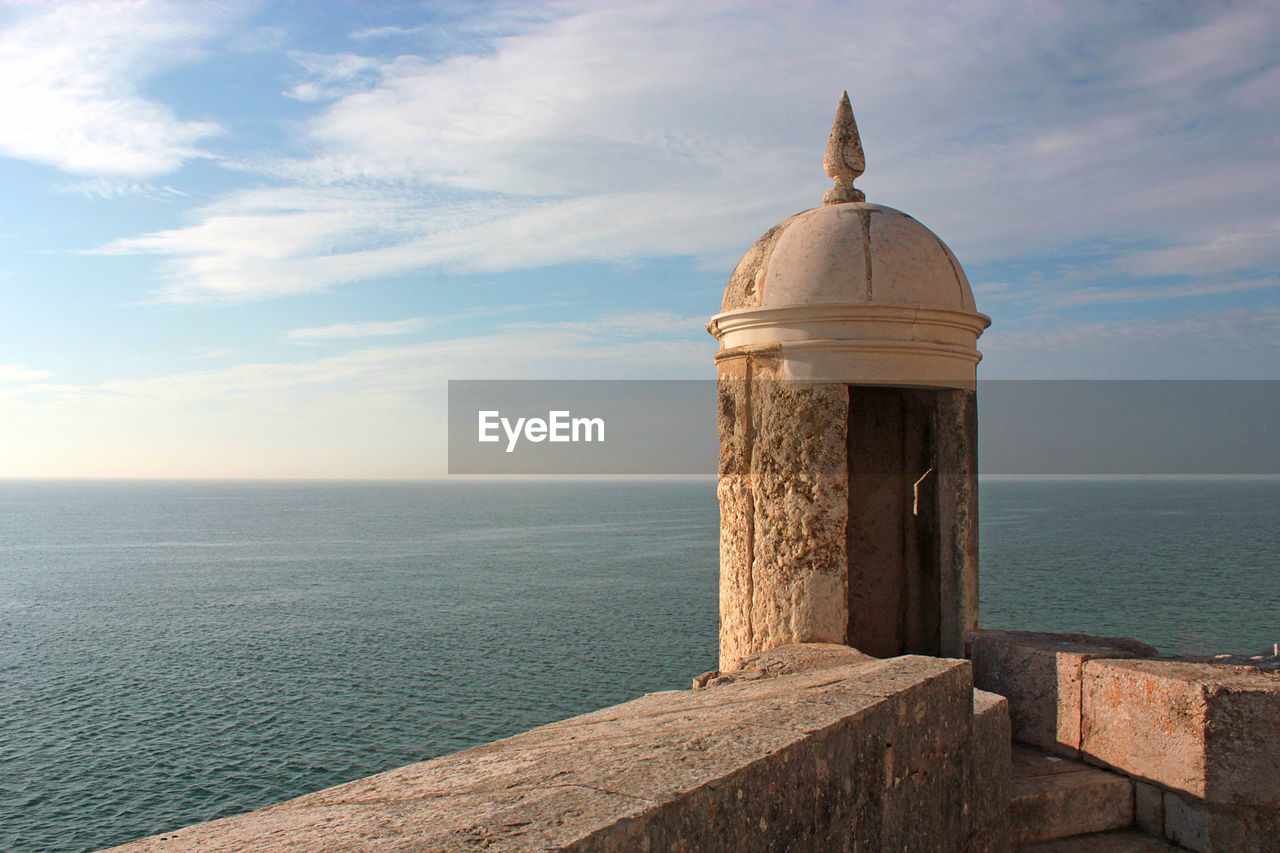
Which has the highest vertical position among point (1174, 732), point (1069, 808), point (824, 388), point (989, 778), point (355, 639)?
point (824, 388)

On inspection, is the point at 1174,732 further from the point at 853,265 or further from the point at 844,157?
the point at 844,157

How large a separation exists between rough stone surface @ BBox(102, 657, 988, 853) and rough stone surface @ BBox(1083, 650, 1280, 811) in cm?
87

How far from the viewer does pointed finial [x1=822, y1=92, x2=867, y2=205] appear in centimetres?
593

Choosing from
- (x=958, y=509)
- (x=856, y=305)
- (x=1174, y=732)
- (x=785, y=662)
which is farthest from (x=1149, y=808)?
(x=856, y=305)

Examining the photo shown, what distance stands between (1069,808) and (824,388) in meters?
2.41

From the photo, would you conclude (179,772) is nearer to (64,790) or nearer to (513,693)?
(64,790)

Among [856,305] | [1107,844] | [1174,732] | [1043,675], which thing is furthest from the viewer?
[856,305]

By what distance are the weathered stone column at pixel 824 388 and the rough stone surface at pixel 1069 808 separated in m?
1.52

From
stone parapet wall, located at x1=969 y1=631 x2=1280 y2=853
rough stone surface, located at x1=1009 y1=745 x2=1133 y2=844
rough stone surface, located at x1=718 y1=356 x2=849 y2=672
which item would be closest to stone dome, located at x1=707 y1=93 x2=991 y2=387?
rough stone surface, located at x1=718 y1=356 x2=849 y2=672

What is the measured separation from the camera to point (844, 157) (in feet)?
19.5

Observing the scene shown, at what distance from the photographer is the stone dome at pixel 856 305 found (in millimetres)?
5156

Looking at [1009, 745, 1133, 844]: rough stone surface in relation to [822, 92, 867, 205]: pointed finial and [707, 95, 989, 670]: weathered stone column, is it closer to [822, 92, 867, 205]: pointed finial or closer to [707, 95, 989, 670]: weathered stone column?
[707, 95, 989, 670]: weathered stone column

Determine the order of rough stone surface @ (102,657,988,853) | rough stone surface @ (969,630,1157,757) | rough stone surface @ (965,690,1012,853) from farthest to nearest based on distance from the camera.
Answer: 1. rough stone surface @ (969,630,1157,757)
2. rough stone surface @ (965,690,1012,853)
3. rough stone surface @ (102,657,988,853)

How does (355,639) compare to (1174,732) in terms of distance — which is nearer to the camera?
(1174,732)
